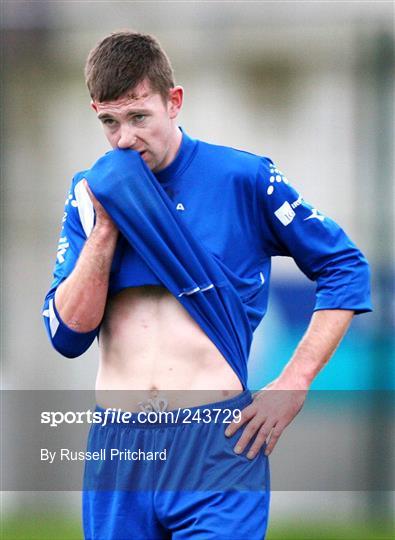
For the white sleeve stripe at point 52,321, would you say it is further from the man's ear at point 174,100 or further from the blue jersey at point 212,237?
the man's ear at point 174,100

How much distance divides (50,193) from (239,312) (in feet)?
10.5

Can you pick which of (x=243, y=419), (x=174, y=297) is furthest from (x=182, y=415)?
(x=174, y=297)

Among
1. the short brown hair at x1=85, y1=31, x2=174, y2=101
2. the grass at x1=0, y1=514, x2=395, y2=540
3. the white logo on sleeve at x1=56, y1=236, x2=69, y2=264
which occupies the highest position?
the short brown hair at x1=85, y1=31, x2=174, y2=101

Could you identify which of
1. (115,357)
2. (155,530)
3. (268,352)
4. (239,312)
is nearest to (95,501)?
(155,530)

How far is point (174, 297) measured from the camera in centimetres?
295

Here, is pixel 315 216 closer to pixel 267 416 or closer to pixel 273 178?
pixel 273 178

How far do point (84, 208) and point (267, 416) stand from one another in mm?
796

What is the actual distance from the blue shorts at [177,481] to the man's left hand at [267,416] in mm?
22

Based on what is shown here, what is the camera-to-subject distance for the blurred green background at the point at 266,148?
19.1 feet

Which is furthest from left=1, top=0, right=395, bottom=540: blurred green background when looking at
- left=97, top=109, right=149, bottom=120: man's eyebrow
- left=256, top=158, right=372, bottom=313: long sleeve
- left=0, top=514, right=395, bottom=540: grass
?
left=97, top=109, right=149, bottom=120: man's eyebrow

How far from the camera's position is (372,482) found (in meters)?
5.84

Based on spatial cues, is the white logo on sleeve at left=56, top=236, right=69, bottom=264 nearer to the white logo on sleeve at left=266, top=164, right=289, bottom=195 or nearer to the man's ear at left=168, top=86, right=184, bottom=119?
the man's ear at left=168, top=86, right=184, bottom=119

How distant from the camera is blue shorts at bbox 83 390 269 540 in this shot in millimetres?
2799

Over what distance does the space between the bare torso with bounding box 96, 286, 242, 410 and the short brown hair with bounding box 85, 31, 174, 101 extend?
57 centimetres
